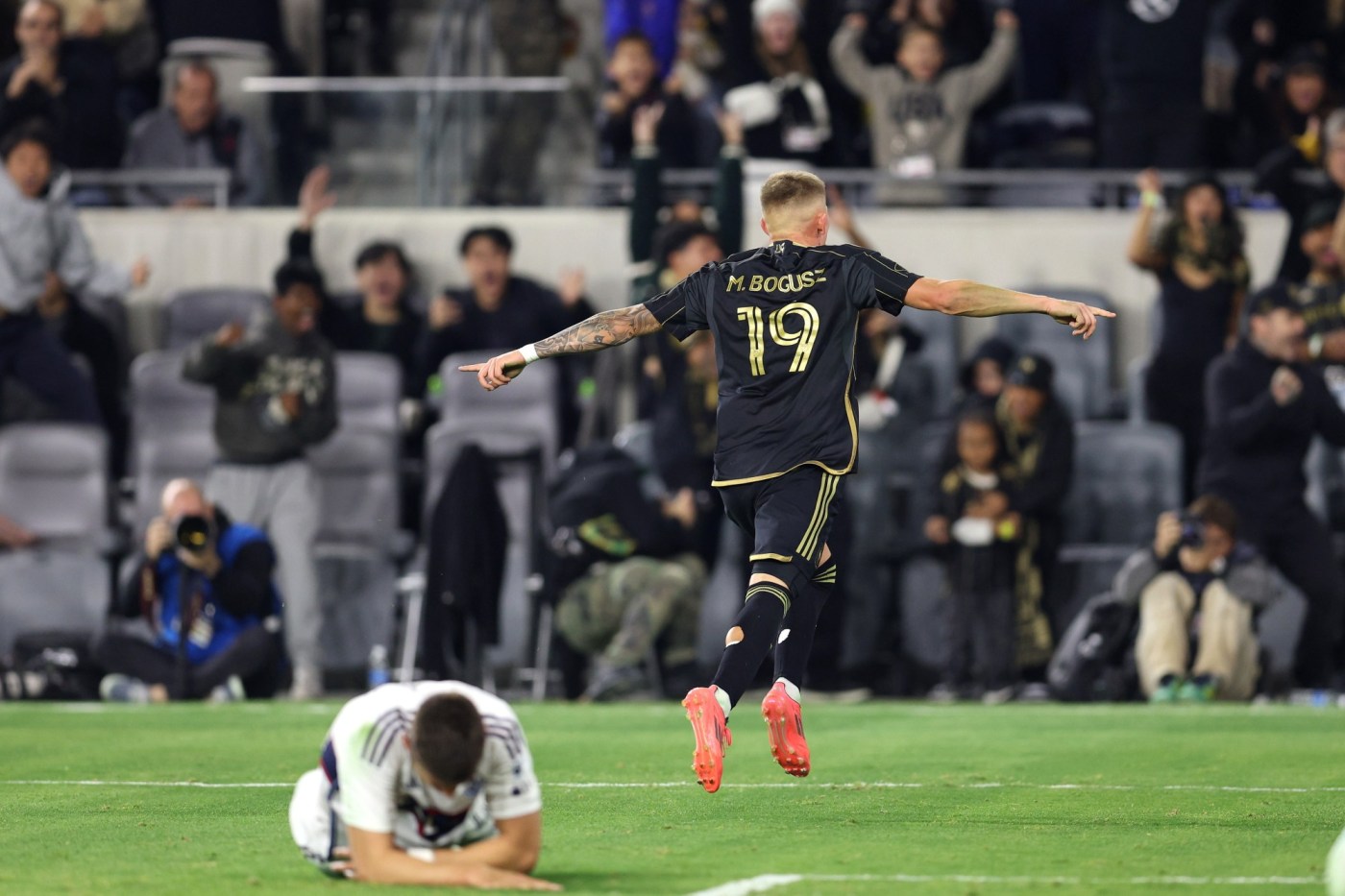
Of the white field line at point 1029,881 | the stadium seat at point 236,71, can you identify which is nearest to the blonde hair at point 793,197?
the white field line at point 1029,881

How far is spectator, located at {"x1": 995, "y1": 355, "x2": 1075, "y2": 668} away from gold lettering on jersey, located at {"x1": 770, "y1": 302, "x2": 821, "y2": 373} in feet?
25.7

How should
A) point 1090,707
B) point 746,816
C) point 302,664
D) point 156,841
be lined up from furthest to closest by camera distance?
point 302,664, point 1090,707, point 746,816, point 156,841

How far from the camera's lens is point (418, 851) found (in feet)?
21.4

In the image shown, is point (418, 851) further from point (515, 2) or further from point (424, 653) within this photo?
point (515, 2)

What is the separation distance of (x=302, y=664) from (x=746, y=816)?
8.77 m

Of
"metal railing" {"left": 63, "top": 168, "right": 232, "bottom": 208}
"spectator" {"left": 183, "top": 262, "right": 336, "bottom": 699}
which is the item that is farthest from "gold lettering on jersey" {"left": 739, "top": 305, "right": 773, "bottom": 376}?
"metal railing" {"left": 63, "top": 168, "right": 232, "bottom": 208}

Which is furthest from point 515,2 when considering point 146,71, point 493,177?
point 146,71

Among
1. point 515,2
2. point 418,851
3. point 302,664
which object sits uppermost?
point 515,2

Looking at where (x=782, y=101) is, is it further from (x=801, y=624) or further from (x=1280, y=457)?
(x=801, y=624)

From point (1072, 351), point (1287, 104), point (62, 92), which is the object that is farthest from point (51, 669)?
point (1287, 104)

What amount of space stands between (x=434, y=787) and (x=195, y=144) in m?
14.0

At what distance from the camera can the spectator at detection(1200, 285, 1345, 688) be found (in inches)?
622

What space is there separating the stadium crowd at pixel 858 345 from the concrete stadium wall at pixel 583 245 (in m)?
0.26

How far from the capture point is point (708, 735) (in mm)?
8102
